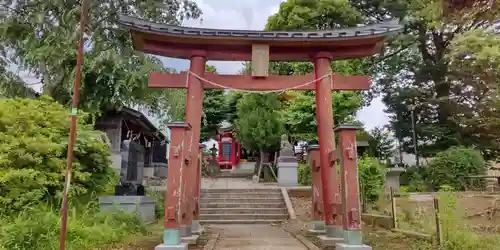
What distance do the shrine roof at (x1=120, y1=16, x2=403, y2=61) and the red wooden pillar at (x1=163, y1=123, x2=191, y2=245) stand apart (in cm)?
225

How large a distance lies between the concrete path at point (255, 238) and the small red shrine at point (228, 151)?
770 inches

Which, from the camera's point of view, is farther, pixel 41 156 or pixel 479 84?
pixel 479 84

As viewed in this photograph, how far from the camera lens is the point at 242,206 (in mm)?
12586

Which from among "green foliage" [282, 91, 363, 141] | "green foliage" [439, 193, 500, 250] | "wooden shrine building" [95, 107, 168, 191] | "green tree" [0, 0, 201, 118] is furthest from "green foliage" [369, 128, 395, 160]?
"green foliage" [439, 193, 500, 250]

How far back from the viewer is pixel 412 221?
808 centimetres

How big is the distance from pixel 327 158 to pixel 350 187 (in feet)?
4.27

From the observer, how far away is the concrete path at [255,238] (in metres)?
7.13

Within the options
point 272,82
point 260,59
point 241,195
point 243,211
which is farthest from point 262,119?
point 260,59

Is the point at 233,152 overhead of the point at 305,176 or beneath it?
overhead

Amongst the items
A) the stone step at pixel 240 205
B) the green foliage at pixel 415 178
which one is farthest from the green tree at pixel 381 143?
the stone step at pixel 240 205

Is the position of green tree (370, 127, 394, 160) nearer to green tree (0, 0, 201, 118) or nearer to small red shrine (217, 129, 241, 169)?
small red shrine (217, 129, 241, 169)

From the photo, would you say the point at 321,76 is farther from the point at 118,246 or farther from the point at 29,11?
the point at 29,11

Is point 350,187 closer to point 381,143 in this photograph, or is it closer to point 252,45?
point 252,45

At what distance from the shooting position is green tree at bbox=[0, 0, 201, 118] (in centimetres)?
1235
